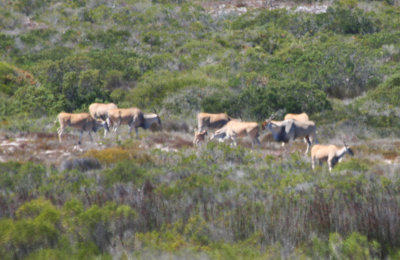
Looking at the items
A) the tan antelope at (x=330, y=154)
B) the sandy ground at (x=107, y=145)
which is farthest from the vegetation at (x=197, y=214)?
the sandy ground at (x=107, y=145)

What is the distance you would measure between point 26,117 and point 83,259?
17.5 m

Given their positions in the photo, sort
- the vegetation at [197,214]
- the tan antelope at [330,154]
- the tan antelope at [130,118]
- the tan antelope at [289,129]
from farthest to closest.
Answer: the tan antelope at [130,118] → the tan antelope at [289,129] → the tan antelope at [330,154] → the vegetation at [197,214]

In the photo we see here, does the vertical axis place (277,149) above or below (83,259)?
below

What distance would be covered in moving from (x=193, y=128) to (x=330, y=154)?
9.44 meters

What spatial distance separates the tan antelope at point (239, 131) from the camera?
1644 cm

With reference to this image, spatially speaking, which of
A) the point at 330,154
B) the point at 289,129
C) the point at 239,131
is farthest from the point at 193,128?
the point at 330,154

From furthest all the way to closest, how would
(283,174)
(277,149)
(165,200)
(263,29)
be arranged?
(263,29) → (277,149) → (283,174) → (165,200)

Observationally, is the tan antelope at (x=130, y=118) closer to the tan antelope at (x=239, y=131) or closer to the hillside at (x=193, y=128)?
the hillside at (x=193, y=128)

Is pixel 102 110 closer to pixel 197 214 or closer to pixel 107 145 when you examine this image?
pixel 107 145

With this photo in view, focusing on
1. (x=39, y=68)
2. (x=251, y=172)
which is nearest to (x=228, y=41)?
(x=39, y=68)

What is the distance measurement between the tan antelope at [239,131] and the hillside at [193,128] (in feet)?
2.73

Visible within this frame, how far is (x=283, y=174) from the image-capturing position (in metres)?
10.7

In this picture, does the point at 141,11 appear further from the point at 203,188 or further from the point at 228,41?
the point at 203,188

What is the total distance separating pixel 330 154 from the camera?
41.4 ft
